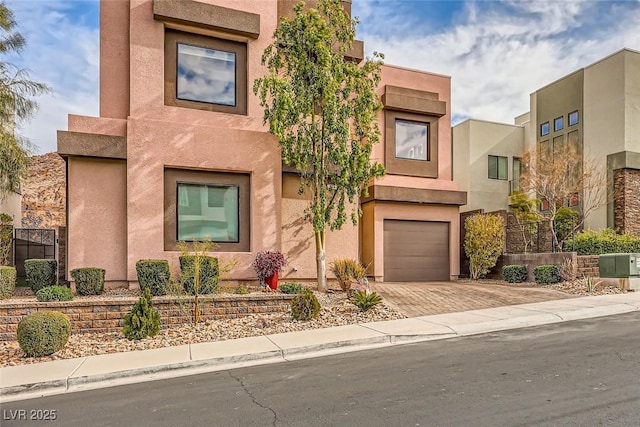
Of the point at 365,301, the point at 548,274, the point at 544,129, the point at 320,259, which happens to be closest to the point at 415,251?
the point at 548,274

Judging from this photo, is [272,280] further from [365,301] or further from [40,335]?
[40,335]

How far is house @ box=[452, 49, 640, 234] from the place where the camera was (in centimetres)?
1992

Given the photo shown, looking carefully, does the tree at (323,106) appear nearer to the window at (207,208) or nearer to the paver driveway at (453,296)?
the window at (207,208)

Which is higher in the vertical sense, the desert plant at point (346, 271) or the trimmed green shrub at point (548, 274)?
the desert plant at point (346, 271)

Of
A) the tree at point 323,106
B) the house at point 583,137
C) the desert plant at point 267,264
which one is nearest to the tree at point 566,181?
the house at point 583,137

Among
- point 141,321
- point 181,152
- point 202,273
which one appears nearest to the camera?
point 141,321

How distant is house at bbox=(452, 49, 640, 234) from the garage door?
790 cm

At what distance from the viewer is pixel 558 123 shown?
79.9ft

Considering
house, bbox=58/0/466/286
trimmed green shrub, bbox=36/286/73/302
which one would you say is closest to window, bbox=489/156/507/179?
house, bbox=58/0/466/286

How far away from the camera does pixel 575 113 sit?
23.2m

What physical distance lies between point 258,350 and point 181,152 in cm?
682

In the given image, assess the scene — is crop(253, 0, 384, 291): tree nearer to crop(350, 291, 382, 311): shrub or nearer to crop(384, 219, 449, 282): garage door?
crop(350, 291, 382, 311): shrub

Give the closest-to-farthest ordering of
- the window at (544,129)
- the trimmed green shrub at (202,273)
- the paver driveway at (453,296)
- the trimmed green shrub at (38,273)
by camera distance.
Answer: the trimmed green shrub at (202,273) → the paver driveway at (453,296) → the trimmed green shrub at (38,273) → the window at (544,129)

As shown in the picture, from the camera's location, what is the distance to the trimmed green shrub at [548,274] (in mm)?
14414
